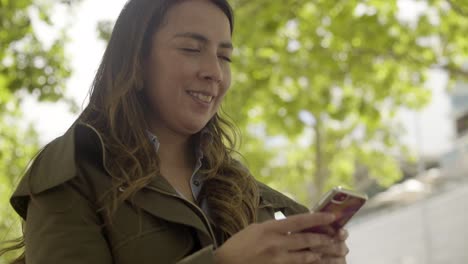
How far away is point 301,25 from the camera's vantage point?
895 centimetres

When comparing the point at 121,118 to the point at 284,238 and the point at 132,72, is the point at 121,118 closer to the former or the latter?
the point at 132,72

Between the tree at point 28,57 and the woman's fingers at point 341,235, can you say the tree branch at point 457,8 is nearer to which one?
the tree at point 28,57

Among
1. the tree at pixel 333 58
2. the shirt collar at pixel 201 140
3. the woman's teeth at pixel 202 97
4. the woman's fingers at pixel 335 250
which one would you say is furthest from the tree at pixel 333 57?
the woman's fingers at pixel 335 250

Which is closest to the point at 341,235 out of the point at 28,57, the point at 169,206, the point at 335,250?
the point at 335,250

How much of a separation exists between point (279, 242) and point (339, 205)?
17cm

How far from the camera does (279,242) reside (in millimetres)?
1860

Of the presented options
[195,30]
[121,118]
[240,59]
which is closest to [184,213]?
[121,118]

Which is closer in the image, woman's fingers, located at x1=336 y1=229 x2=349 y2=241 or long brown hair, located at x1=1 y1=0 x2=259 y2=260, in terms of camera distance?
woman's fingers, located at x1=336 y1=229 x2=349 y2=241

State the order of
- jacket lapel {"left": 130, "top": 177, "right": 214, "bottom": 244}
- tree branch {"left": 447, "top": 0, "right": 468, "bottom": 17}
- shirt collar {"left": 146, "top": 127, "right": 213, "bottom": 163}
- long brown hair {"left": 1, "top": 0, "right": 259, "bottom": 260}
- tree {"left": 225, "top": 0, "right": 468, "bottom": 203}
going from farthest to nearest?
1. tree {"left": 225, "top": 0, "right": 468, "bottom": 203}
2. tree branch {"left": 447, "top": 0, "right": 468, "bottom": 17}
3. shirt collar {"left": 146, "top": 127, "right": 213, "bottom": 163}
4. long brown hair {"left": 1, "top": 0, "right": 259, "bottom": 260}
5. jacket lapel {"left": 130, "top": 177, "right": 214, "bottom": 244}

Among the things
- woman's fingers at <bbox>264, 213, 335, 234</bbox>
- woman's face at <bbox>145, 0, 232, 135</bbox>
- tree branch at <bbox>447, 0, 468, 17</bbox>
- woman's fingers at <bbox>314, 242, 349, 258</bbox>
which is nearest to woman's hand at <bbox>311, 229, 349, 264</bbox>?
woman's fingers at <bbox>314, 242, 349, 258</bbox>

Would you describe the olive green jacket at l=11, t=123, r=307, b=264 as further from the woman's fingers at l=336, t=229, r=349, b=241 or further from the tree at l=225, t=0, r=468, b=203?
the tree at l=225, t=0, r=468, b=203

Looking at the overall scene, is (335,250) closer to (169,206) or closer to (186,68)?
(169,206)

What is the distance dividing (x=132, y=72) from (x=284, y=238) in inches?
27.4

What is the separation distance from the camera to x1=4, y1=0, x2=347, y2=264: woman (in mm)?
A: 1949
